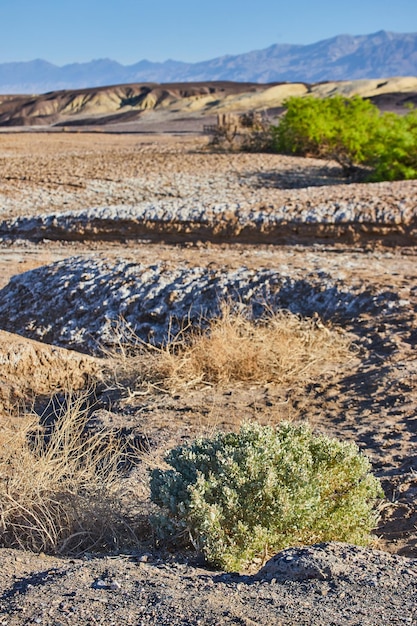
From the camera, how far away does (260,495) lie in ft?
11.2

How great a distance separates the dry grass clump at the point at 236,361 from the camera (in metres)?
5.93

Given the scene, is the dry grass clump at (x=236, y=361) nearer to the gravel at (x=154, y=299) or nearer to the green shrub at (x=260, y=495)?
the gravel at (x=154, y=299)

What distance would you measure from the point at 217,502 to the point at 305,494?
14.6 inches

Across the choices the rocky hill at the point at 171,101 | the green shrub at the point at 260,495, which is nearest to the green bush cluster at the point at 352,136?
the green shrub at the point at 260,495

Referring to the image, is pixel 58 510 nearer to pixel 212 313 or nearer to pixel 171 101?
pixel 212 313

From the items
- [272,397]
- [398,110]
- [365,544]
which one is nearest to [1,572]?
[365,544]

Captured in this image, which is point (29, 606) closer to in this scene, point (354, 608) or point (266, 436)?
point (354, 608)

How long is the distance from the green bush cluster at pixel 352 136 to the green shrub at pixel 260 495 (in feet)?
39.8

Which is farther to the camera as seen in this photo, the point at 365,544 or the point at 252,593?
the point at 365,544

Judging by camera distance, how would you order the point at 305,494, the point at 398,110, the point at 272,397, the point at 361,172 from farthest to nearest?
the point at 398,110
the point at 361,172
the point at 272,397
the point at 305,494

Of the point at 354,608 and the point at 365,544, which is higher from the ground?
the point at 354,608

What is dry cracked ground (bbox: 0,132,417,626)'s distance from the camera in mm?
2803

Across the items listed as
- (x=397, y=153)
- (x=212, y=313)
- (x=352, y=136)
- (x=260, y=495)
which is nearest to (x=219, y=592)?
(x=260, y=495)

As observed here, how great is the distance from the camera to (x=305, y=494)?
347 centimetres
